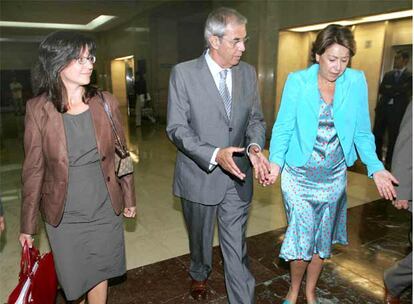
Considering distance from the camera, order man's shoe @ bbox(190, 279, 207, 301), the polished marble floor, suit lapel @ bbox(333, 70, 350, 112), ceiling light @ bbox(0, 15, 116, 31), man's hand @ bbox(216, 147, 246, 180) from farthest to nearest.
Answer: ceiling light @ bbox(0, 15, 116, 31) < the polished marble floor < man's shoe @ bbox(190, 279, 207, 301) < suit lapel @ bbox(333, 70, 350, 112) < man's hand @ bbox(216, 147, 246, 180)

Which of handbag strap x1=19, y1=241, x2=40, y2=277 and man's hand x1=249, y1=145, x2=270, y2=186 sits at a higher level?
man's hand x1=249, y1=145, x2=270, y2=186

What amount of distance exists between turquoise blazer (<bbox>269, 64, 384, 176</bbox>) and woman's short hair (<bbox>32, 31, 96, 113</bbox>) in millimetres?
1224

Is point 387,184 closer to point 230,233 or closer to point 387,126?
point 230,233

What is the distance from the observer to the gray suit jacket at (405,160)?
6.89 ft

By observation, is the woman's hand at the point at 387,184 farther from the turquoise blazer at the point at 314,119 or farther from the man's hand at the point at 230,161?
the man's hand at the point at 230,161

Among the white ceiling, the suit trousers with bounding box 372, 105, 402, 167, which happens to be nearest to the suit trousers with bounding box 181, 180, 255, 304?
the suit trousers with bounding box 372, 105, 402, 167

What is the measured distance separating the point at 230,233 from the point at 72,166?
1.09 meters

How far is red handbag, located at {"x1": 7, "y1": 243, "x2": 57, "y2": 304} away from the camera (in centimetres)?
183

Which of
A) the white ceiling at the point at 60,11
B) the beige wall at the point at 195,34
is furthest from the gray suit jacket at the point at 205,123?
the white ceiling at the point at 60,11

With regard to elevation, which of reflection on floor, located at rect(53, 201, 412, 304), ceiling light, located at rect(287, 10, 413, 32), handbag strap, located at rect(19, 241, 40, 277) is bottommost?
reflection on floor, located at rect(53, 201, 412, 304)

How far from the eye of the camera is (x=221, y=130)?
2.33 m

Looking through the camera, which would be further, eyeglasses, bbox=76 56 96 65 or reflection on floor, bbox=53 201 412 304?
reflection on floor, bbox=53 201 412 304

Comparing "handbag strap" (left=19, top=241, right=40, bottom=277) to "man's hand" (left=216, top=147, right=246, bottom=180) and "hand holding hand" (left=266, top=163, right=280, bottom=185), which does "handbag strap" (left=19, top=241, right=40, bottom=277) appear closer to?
"man's hand" (left=216, top=147, right=246, bottom=180)

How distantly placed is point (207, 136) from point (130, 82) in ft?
41.5
